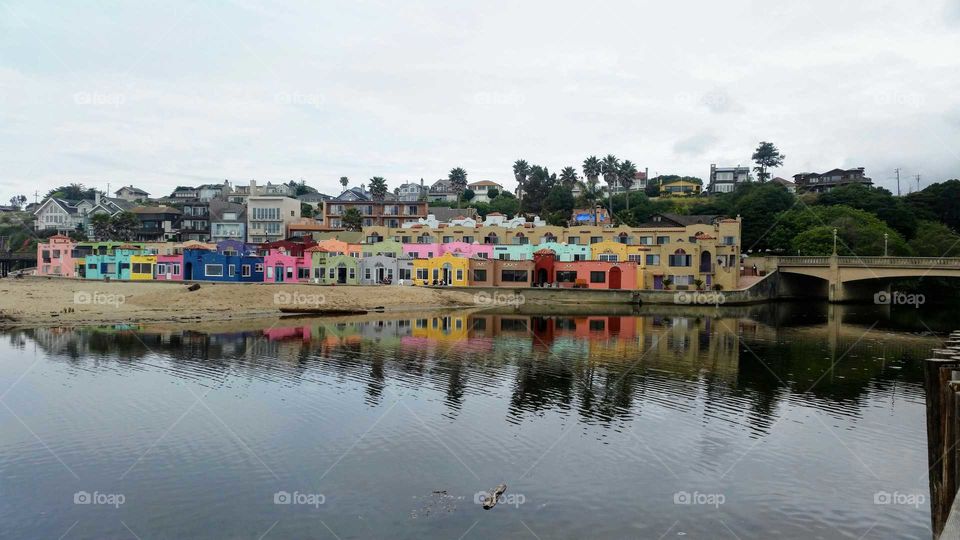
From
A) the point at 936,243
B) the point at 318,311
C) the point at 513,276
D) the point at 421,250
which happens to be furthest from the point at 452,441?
the point at 936,243

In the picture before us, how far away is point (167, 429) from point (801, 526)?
63.4 ft

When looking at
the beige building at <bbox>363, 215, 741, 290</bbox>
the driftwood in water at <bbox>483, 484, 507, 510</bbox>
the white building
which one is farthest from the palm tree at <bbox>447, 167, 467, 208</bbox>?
the driftwood in water at <bbox>483, 484, 507, 510</bbox>

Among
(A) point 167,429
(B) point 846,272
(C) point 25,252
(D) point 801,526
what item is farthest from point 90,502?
(C) point 25,252

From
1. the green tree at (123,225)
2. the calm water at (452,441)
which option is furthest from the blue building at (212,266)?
the calm water at (452,441)

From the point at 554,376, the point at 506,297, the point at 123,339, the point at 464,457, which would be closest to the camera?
the point at 464,457

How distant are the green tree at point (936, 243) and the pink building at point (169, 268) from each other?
88983mm

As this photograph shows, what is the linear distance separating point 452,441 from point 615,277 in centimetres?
5770

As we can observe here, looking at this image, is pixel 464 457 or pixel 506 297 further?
pixel 506 297

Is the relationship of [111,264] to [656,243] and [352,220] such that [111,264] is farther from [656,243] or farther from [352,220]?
[656,243]

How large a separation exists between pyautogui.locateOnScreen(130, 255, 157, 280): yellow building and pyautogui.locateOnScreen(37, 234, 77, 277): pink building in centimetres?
961

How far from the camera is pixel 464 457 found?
66.9 feet

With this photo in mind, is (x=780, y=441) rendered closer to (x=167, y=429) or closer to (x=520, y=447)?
(x=520, y=447)

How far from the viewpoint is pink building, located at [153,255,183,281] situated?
7931 cm

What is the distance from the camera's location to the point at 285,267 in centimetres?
8038
